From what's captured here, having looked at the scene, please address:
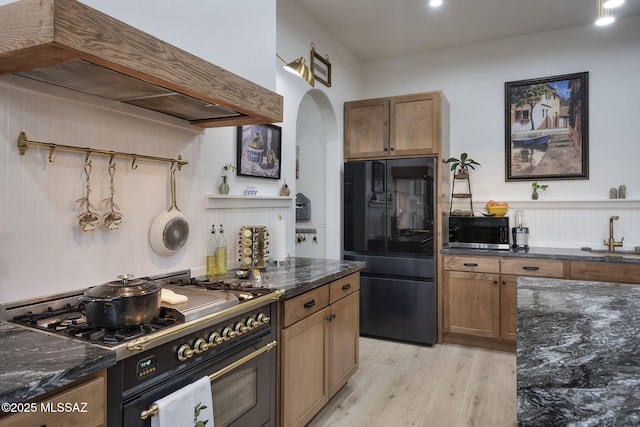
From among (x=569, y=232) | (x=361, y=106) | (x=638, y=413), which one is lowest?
(x=638, y=413)

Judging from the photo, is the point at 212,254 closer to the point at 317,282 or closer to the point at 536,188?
the point at 317,282

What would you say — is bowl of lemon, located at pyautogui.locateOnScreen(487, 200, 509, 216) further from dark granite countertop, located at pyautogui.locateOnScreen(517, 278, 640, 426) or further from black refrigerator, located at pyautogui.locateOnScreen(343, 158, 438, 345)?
dark granite countertop, located at pyautogui.locateOnScreen(517, 278, 640, 426)

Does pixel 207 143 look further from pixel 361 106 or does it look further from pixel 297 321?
pixel 361 106

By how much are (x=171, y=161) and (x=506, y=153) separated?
3.37 m

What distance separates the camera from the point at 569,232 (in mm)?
3834

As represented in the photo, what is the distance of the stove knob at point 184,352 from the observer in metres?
1.39

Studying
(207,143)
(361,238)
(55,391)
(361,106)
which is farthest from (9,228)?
(361,106)

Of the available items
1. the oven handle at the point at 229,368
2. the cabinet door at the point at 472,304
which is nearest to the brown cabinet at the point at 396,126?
the cabinet door at the point at 472,304

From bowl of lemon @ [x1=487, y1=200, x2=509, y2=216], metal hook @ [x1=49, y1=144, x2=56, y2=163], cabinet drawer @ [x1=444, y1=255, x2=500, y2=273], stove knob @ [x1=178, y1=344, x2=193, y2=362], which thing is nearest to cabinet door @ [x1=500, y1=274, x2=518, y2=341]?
cabinet drawer @ [x1=444, y1=255, x2=500, y2=273]

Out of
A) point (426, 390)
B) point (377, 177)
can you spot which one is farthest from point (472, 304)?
point (377, 177)

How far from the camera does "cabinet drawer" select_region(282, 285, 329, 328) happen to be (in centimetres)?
202

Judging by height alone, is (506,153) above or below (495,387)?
above

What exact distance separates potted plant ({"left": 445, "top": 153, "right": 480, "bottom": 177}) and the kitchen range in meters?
2.81

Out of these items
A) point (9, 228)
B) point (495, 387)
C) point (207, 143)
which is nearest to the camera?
point (9, 228)
